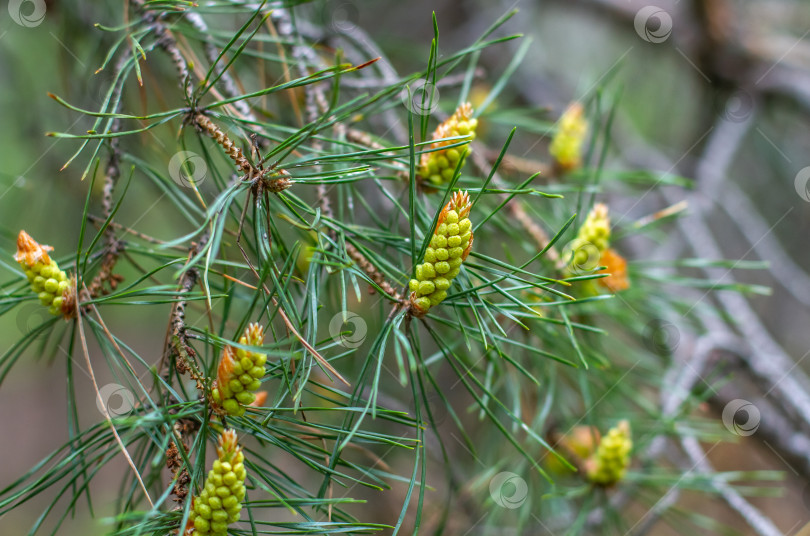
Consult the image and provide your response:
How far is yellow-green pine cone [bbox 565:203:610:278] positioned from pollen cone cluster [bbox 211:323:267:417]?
0.33 metres

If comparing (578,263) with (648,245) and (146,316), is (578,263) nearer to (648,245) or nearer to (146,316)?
(648,245)

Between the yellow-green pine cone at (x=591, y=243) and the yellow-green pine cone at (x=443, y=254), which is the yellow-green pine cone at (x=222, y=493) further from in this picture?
the yellow-green pine cone at (x=591, y=243)

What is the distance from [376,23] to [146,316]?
3.46ft

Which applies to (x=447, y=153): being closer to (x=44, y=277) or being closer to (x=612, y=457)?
(x=44, y=277)

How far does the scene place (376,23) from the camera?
5.09ft

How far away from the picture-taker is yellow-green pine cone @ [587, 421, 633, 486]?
0.70 m

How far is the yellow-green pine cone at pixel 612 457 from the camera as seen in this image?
2.29ft

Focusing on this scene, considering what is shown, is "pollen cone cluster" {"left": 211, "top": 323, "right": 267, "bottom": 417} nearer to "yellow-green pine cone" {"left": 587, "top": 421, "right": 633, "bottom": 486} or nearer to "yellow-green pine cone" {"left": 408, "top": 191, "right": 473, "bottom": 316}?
"yellow-green pine cone" {"left": 408, "top": 191, "right": 473, "bottom": 316}

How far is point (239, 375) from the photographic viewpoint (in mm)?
396

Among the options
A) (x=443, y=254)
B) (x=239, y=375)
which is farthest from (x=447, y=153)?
(x=239, y=375)

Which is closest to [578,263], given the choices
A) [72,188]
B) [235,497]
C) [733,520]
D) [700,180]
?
[235,497]

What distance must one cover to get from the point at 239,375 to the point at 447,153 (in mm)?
243

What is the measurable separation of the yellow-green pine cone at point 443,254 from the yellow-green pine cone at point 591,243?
21cm

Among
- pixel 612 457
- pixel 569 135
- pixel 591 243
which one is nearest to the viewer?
pixel 591 243
